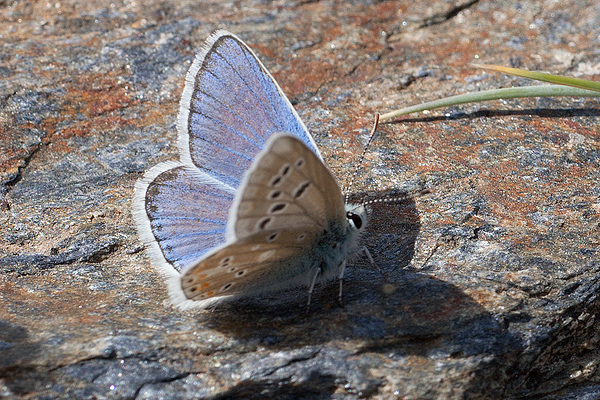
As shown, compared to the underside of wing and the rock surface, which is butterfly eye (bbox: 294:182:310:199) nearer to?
the underside of wing

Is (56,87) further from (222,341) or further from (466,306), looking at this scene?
(466,306)

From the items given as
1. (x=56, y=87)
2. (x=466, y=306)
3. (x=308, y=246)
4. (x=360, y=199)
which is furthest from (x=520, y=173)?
(x=56, y=87)

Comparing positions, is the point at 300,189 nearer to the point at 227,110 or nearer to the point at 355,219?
the point at 355,219

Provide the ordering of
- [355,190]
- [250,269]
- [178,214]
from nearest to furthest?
[250,269], [178,214], [355,190]

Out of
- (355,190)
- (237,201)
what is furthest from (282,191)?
(355,190)

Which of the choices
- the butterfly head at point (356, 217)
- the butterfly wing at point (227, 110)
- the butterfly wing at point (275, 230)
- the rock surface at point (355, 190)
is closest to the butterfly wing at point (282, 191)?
the butterfly wing at point (275, 230)
